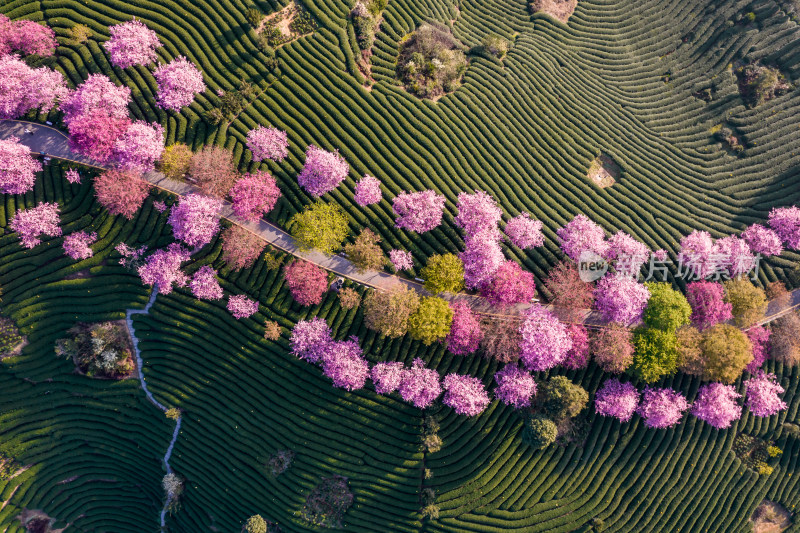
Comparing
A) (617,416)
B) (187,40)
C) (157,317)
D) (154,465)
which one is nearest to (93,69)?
(187,40)

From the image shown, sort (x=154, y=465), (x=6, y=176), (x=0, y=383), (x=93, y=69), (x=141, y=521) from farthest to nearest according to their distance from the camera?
(x=141, y=521), (x=154, y=465), (x=0, y=383), (x=93, y=69), (x=6, y=176)

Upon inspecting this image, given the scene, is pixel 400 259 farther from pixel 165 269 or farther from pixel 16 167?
pixel 16 167

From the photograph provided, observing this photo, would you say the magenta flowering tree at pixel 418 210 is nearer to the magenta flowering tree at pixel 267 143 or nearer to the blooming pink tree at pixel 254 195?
the blooming pink tree at pixel 254 195

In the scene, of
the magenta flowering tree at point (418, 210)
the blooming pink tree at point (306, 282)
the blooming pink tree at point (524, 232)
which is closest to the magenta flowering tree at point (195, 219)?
the blooming pink tree at point (306, 282)

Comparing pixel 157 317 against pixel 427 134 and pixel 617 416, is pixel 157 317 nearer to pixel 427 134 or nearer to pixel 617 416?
pixel 427 134

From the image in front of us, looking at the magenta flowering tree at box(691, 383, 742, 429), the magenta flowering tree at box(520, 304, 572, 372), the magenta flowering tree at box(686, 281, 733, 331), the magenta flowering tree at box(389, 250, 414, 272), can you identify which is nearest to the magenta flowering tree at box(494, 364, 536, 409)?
the magenta flowering tree at box(520, 304, 572, 372)

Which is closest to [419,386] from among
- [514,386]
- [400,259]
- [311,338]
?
[514,386]
